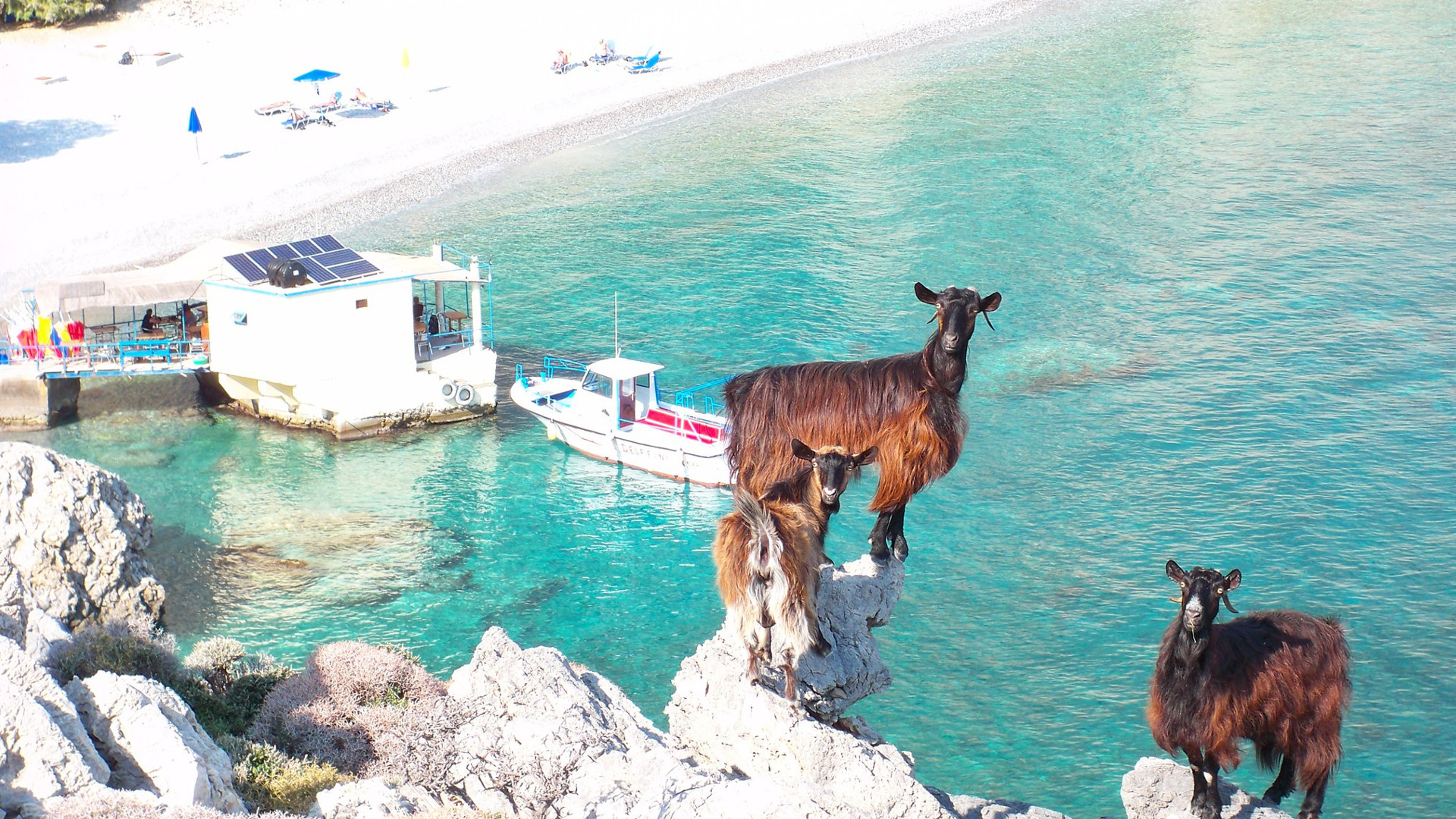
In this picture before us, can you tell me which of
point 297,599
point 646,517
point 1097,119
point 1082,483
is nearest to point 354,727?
point 297,599

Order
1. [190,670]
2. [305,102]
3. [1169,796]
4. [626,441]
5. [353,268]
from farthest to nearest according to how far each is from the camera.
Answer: [305,102] → [353,268] → [626,441] → [190,670] → [1169,796]

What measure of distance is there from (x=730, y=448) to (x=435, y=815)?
164 inches

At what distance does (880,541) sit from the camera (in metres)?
12.8

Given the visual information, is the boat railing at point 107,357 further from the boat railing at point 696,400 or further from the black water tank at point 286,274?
the boat railing at point 696,400

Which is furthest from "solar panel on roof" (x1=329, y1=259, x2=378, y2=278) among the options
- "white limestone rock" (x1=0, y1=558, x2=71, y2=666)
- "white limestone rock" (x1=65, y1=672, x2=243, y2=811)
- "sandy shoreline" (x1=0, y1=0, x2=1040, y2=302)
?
"white limestone rock" (x1=65, y1=672, x2=243, y2=811)

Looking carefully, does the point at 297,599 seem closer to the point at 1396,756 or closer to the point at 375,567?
the point at 375,567

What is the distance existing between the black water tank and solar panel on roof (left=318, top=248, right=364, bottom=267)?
80 centimetres

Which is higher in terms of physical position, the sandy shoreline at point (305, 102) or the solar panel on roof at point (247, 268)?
the sandy shoreline at point (305, 102)

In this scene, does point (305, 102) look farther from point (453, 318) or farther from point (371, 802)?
point (371, 802)

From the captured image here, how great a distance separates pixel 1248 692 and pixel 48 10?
57.4 metres

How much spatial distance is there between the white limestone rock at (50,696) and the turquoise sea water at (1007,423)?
1143 centimetres

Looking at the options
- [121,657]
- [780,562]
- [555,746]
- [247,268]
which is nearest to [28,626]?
[121,657]

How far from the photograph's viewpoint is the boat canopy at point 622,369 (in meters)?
31.2

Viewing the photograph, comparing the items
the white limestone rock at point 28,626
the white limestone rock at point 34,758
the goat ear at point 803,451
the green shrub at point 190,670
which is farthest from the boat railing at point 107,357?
the goat ear at point 803,451
